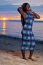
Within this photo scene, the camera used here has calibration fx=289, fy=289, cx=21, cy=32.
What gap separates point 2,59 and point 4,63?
0.37m

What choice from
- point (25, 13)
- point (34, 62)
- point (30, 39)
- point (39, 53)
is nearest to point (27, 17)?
point (25, 13)

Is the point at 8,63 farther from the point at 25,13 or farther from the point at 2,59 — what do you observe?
the point at 25,13

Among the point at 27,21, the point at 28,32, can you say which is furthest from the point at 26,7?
the point at 28,32

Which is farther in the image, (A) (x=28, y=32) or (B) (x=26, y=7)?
(A) (x=28, y=32)

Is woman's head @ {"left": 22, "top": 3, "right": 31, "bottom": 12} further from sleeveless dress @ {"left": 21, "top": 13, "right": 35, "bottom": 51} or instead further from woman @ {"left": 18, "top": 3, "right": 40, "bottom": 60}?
sleeveless dress @ {"left": 21, "top": 13, "right": 35, "bottom": 51}

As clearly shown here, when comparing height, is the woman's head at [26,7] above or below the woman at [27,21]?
above

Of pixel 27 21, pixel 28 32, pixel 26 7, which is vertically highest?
pixel 26 7

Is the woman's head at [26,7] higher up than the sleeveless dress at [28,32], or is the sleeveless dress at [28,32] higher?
the woman's head at [26,7]

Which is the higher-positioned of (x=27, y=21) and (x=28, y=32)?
(x=27, y=21)

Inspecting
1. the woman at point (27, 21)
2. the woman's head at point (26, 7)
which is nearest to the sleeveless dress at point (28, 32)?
the woman at point (27, 21)

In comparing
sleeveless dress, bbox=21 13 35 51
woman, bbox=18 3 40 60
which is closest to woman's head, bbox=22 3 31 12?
woman, bbox=18 3 40 60

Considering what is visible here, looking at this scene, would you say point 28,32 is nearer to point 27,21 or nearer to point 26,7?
point 27,21

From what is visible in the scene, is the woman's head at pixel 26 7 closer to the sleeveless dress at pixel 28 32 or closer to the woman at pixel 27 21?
the woman at pixel 27 21

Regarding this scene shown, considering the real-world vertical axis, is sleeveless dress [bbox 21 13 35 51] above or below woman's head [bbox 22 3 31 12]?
below
